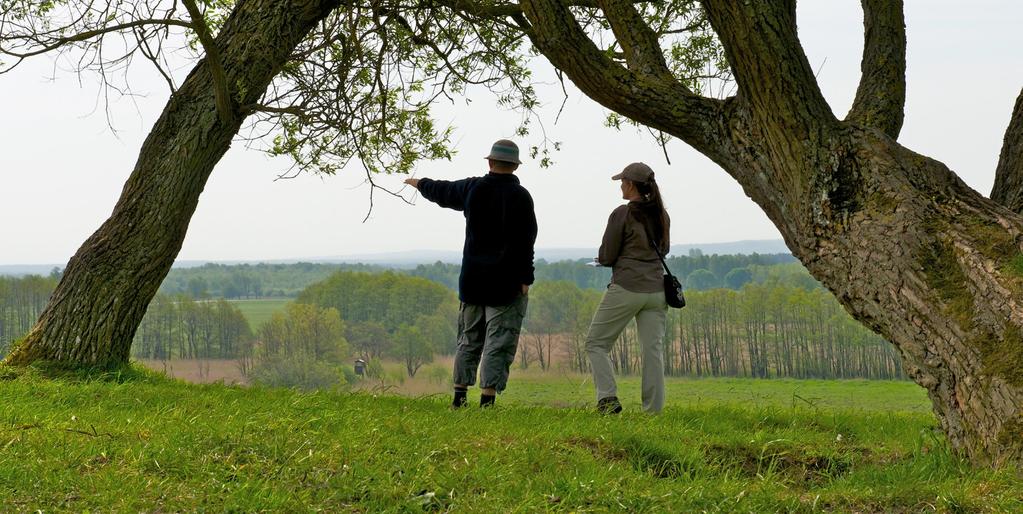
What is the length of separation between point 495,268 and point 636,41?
264cm

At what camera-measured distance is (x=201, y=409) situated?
24.3 ft

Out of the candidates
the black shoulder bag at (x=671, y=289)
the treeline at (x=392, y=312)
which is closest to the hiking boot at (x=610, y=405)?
the black shoulder bag at (x=671, y=289)

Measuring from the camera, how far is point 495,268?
7.98 metres

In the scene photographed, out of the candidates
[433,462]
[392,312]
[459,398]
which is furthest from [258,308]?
[433,462]

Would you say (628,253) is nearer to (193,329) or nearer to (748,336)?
(193,329)

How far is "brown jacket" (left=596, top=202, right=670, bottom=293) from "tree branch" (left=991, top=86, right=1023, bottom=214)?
10.3ft

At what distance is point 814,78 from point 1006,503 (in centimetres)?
388

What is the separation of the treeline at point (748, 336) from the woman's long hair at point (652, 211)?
45348mm

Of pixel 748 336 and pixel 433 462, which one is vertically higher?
pixel 433 462

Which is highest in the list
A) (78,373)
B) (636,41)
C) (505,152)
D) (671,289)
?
(636,41)

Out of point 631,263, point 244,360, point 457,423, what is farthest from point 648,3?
point 244,360

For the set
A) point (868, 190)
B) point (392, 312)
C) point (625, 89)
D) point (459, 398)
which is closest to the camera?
point (868, 190)

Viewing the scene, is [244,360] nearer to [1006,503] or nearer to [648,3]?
[648,3]

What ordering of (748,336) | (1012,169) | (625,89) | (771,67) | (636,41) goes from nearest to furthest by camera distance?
(771,67) → (625,89) → (1012,169) → (636,41) → (748,336)
